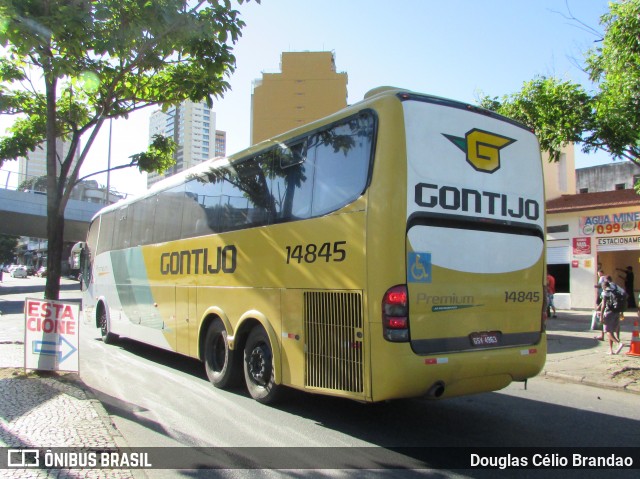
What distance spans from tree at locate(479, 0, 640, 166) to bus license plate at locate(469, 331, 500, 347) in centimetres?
451

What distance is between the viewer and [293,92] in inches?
3081

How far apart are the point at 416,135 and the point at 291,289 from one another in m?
2.31

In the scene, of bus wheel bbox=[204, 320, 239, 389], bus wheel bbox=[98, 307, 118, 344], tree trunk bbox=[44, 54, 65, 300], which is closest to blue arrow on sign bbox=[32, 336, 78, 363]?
tree trunk bbox=[44, 54, 65, 300]

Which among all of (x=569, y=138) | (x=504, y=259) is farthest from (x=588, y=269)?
(x=504, y=259)

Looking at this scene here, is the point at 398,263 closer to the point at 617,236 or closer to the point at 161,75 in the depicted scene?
the point at 161,75

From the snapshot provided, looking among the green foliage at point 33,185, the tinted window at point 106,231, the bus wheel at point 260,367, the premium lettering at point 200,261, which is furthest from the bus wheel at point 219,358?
the green foliage at point 33,185

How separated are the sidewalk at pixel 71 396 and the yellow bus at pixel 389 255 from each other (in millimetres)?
2071

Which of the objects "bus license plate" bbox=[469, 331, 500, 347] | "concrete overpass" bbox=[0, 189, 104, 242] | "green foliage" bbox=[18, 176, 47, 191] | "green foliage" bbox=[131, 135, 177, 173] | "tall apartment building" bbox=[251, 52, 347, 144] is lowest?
"bus license plate" bbox=[469, 331, 500, 347]

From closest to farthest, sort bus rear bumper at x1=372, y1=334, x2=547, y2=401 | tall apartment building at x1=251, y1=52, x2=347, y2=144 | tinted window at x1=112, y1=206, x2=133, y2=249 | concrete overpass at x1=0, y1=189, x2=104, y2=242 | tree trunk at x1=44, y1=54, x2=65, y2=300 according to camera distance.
A: bus rear bumper at x1=372, y1=334, x2=547, y2=401, tree trunk at x1=44, y1=54, x2=65, y2=300, tinted window at x1=112, y1=206, x2=133, y2=249, concrete overpass at x1=0, y1=189, x2=104, y2=242, tall apartment building at x1=251, y1=52, x2=347, y2=144

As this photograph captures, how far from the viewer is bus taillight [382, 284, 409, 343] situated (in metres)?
4.86

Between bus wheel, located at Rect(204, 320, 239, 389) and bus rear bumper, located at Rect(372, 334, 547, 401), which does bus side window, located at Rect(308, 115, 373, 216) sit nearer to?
bus rear bumper, located at Rect(372, 334, 547, 401)

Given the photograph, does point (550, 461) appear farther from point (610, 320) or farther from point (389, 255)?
point (610, 320)

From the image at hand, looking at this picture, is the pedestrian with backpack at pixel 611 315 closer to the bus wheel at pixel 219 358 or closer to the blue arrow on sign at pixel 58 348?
the bus wheel at pixel 219 358

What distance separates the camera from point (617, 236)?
18891 millimetres
